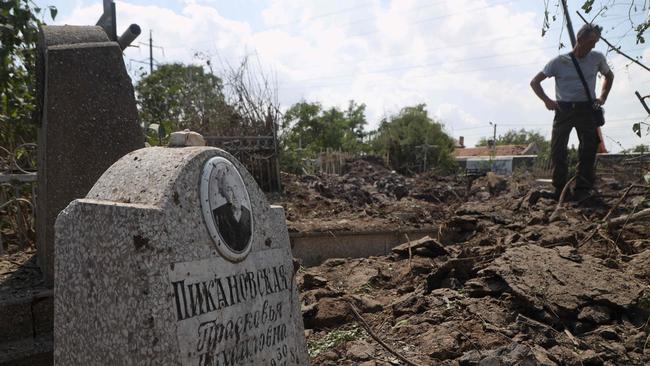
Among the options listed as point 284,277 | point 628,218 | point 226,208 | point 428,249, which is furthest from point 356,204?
point 226,208

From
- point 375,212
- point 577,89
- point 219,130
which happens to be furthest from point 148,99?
point 577,89

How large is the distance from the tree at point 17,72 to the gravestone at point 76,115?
65 centimetres

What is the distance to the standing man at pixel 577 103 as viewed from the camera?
22.5 ft

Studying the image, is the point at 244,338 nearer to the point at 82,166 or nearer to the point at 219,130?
the point at 82,166

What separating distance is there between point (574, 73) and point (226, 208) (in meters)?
5.88

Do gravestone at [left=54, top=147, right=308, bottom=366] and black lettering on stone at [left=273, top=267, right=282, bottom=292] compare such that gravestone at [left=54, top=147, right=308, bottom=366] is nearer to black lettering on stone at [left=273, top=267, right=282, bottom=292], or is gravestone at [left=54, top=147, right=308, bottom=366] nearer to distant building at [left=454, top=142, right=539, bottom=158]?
black lettering on stone at [left=273, top=267, right=282, bottom=292]

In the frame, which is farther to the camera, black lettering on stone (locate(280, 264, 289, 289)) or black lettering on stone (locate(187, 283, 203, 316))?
black lettering on stone (locate(280, 264, 289, 289))

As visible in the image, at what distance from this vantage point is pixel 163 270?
77.2 inches

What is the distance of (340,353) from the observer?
10.6 feet

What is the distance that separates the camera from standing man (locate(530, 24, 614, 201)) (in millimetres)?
6871

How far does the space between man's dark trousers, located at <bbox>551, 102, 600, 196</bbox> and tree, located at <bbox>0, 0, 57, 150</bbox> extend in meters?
5.81

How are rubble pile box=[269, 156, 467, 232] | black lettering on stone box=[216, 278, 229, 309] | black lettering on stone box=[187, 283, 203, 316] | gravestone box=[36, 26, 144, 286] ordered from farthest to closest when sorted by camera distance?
rubble pile box=[269, 156, 467, 232]
gravestone box=[36, 26, 144, 286]
black lettering on stone box=[216, 278, 229, 309]
black lettering on stone box=[187, 283, 203, 316]

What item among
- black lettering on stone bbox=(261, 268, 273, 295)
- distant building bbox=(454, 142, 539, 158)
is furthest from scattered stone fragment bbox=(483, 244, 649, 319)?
distant building bbox=(454, 142, 539, 158)

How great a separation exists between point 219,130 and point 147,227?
9253 millimetres
